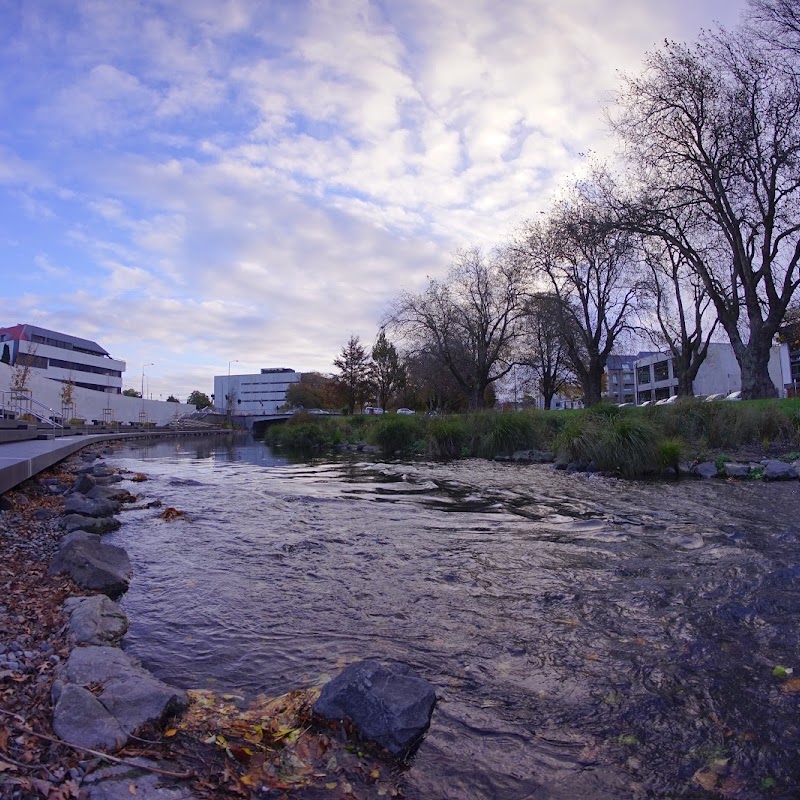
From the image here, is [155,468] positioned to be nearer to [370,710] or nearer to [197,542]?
[197,542]

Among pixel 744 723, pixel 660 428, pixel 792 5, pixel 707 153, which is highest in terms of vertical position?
pixel 792 5

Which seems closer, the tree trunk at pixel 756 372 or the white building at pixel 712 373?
the tree trunk at pixel 756 372

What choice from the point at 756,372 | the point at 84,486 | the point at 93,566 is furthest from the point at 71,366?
the point at 93,566

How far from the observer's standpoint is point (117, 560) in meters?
5.31

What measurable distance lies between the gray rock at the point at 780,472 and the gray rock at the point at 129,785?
477 inches

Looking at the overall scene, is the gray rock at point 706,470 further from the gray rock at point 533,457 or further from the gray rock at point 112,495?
the gray rock at point 112,495

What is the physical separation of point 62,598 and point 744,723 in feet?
14.7

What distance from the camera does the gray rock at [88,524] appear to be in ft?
23.0

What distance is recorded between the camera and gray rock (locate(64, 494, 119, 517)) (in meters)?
7.82

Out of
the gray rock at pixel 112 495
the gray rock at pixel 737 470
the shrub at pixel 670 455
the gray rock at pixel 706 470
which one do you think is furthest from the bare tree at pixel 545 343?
the gray rock at pixel 112 495

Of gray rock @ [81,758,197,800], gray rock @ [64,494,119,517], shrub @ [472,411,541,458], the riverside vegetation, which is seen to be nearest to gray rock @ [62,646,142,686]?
gray rock @ [81,758,197,800]

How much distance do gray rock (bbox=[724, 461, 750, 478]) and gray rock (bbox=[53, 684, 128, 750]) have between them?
12.2 metres

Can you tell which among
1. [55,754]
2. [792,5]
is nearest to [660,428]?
[792,5]

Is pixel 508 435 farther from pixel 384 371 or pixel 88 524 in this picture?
pixel 384 371
